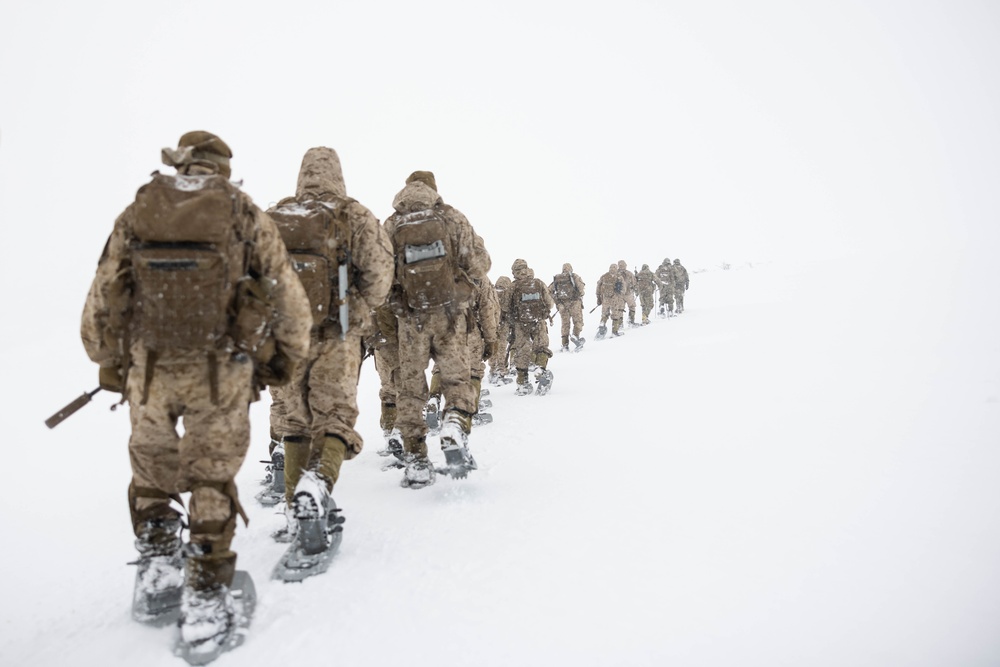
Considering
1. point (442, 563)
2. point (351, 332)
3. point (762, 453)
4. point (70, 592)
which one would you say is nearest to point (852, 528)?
point (762, 453)

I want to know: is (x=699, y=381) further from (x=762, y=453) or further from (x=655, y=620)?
(x=655, y=620)

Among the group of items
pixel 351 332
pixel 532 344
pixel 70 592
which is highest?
pixel 351 332

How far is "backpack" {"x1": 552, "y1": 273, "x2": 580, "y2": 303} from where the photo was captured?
49.5 ft

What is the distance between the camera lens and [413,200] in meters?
4.51

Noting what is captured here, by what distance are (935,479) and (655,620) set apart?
2843 millimetres

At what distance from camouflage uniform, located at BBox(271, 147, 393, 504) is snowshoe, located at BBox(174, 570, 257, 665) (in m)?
0.97

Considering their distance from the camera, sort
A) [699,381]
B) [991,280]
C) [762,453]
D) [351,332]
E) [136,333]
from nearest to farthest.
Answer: [136,333]
[351,332]
[762,453]
[699,381]
[991,280]

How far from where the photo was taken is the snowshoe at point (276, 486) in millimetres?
4348

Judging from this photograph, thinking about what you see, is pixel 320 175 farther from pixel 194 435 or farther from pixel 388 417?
pixel 388 417

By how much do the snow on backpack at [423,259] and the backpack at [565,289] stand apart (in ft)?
35.7

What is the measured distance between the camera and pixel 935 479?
3752mm

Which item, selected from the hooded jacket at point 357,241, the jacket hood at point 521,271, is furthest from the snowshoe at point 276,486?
the jacket hood at point 521,271

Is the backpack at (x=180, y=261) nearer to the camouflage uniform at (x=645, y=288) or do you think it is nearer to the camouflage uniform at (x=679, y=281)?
the camouflage uniform at (x=645, y=288)

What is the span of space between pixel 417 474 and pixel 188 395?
8.24ft
